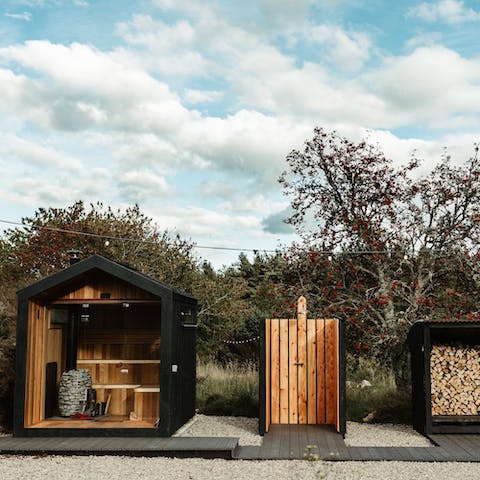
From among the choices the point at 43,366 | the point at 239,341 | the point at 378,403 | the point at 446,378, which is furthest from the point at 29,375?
the point at 239,341

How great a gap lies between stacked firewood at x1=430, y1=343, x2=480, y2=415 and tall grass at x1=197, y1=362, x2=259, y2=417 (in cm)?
329

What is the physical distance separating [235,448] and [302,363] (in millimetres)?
2537

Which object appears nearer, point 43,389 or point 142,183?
point 43,389

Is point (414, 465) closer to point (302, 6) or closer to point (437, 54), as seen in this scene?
point (302, 6)

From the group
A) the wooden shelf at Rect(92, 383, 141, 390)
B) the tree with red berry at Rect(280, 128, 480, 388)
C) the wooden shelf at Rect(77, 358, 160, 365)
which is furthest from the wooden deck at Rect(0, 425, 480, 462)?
the tree with red berry at Rect(280, 128, 480, 388)

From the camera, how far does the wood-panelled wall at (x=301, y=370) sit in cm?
1049

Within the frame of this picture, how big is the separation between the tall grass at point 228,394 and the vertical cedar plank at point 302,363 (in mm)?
1511

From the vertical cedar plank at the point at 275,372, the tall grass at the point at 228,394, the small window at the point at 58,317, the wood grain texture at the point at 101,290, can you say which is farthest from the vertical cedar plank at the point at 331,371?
the small window at the point at 58,317

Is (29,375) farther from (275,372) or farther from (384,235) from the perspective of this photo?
(384,235)

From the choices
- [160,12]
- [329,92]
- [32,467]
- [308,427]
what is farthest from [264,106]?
[32,467]

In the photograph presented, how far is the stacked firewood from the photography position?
9953mm

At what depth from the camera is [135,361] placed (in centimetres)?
1068

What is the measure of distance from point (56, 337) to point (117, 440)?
2.27 m

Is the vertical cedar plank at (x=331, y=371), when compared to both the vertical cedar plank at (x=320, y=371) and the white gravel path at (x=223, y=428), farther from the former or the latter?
the white gravel path at (x=223, y=428)
